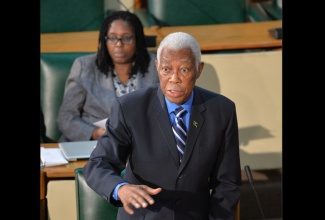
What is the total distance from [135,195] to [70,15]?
3.63 m

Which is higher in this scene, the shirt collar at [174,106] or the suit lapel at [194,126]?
the shirt collar at [174,106]

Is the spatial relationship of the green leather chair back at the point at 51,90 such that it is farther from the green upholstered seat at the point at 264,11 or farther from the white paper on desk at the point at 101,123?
the green upholstered seat at the point at 264,11

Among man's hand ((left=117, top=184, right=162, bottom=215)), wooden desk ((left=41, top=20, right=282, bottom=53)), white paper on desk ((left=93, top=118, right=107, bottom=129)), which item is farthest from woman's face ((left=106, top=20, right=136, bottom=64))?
man's hand ((left=117, top=184, right=162, bottom=215))

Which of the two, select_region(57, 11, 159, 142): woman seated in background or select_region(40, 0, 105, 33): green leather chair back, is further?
select_region(40, 0, 105, 33): green leather chair back

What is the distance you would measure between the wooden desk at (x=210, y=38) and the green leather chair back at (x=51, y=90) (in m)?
0.50

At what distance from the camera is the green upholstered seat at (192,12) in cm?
562

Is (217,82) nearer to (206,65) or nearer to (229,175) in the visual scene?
(206,65)

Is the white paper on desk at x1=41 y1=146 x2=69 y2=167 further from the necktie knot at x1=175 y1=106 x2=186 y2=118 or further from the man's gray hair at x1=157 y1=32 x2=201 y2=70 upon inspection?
the man's gray hair at x1=157 y1=32 x2=201 y2=70

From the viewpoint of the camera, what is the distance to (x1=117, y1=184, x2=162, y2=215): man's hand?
2076 mm

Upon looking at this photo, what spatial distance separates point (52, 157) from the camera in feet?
10.9

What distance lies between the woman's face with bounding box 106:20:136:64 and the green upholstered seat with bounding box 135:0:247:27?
1511 mm

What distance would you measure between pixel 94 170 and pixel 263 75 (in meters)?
2.10

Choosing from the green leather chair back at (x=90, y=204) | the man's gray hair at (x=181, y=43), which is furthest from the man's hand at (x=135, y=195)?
the green leather chair back at (x=90, y=204)
